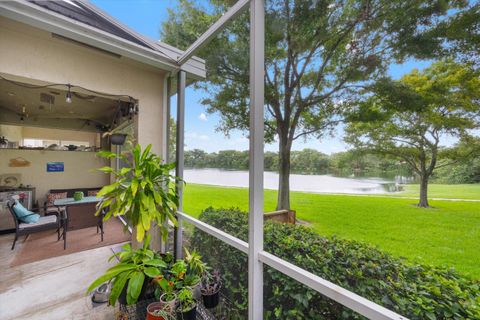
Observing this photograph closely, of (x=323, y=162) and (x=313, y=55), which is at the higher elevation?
(x=313, y=55)

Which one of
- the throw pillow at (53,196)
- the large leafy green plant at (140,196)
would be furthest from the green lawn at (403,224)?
the throw pillow at (53,196)

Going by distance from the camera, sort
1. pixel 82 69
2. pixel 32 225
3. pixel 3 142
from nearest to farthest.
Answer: pixel 82 69
pixel 32 225
pixel 3 142

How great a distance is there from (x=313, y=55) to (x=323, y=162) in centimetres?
95

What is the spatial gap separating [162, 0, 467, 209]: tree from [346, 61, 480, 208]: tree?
143mm

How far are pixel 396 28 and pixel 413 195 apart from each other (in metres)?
1.00

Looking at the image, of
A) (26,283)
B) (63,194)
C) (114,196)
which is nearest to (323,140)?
(114,196)

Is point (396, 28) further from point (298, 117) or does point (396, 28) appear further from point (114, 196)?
A: point (114, 196)

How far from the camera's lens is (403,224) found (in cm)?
115

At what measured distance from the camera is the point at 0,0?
1663 millimetres

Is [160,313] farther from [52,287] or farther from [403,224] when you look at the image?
[52,287]

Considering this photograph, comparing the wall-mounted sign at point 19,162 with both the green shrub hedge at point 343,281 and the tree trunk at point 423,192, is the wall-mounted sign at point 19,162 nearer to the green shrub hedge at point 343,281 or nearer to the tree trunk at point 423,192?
the green shrub hedge at point 343,281

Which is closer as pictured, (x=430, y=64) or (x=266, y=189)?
(x=430, y=64)

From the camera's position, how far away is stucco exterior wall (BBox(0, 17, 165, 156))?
200cm

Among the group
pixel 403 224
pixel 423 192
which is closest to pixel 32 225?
pixel 403 224
